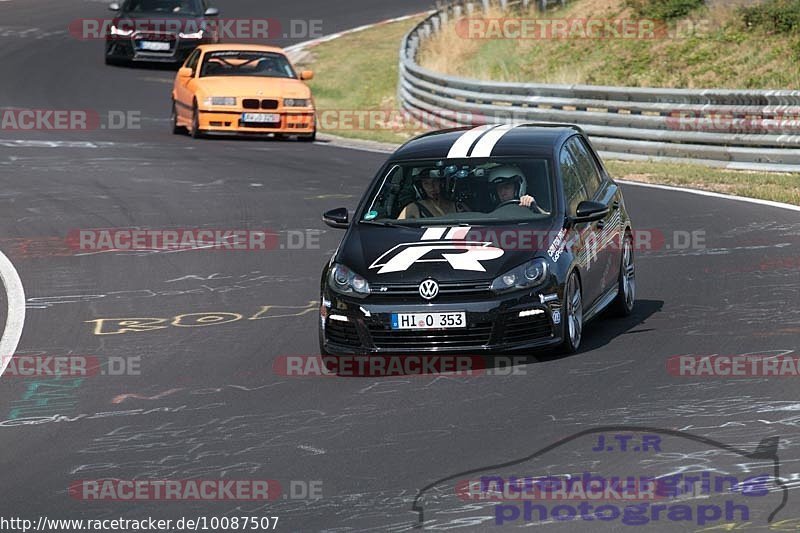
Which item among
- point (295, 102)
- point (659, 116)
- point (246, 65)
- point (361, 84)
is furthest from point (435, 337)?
point (361, 84)

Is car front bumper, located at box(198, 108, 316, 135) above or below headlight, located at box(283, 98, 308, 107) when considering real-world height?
below

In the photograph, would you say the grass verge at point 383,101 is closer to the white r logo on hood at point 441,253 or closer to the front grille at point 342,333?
the white r logo on hood at point 441,253

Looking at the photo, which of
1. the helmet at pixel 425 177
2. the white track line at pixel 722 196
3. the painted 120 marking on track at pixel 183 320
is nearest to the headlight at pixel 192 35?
the white track line at pixel 722 196

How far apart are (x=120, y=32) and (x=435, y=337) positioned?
2674cm

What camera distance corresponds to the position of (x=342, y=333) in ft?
33.8

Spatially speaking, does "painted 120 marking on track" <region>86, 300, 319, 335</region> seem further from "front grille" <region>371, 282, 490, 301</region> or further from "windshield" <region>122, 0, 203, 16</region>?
"windshield" <region>122, 0, 203, 16</region>

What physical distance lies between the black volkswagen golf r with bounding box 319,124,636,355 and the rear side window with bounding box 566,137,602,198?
0.06ft

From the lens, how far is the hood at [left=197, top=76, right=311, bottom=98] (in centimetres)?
2561

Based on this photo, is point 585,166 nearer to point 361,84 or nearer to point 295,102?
point 295,102

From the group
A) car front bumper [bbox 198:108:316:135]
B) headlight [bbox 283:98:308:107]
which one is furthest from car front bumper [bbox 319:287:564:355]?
car front bumper [bbox 198:108:316:135]

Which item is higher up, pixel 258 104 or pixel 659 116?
pixel 659 116

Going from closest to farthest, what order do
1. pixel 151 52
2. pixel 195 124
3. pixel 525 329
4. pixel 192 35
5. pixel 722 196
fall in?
pixel 525 329
pixel 722 196
pixel 195 124
pixel 192 35
pixel 151 52

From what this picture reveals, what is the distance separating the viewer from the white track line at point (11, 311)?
1126 cm

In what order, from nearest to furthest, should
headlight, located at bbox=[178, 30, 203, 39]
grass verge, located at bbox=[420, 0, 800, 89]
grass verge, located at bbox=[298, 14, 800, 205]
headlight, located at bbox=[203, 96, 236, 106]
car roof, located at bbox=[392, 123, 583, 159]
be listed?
car roof, located at bbox=[392, 123, 583, 159], grass verge, located at bbox=[298, 14, 800, 205], headlight, located at bbox=[203, 96, 236, 106], grass verge, located at bbox=[420, 0, 800, 89], headlight, located at bbox=[178, 30, 203, 39]
